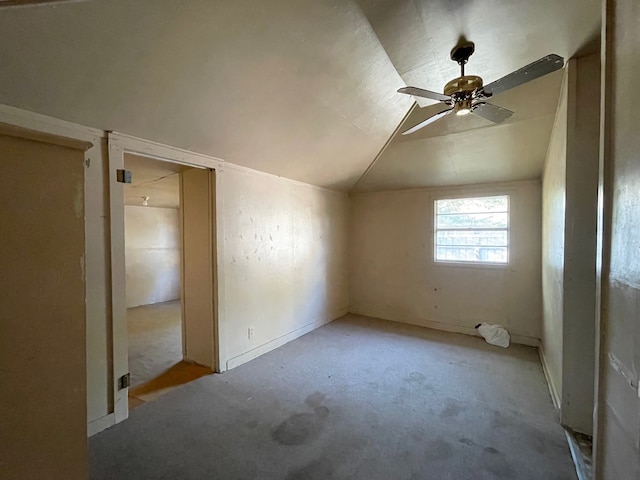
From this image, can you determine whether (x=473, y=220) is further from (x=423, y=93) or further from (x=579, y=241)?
(x=423, y=93)

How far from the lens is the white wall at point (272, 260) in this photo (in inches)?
123

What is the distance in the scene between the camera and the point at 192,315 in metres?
3.19

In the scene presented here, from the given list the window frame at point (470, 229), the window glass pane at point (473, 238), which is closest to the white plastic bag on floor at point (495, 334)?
the window frame at point (470, 229)

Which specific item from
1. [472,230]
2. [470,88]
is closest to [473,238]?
[472,230]

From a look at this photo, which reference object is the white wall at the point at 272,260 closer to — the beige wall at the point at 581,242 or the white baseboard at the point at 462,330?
the white baseboard at the point at 462,330

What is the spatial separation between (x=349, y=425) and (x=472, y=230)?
330 cm

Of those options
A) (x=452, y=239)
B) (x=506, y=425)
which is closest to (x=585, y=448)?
(x=506, y=425)

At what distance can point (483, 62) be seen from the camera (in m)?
2.15

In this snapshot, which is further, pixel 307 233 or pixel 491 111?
pixel 307 233

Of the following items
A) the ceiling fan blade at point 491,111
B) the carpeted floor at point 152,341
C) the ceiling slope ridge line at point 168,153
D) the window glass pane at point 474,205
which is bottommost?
the carpeted floor at point 152,341

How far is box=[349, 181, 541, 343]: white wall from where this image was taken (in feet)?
12.6

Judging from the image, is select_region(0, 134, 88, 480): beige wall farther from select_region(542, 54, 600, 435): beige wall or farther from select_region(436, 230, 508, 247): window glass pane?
select_region(436, 230, 508, 247): window glass pane

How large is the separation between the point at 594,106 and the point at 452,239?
103 inches

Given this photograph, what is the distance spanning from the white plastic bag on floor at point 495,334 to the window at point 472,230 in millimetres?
899
